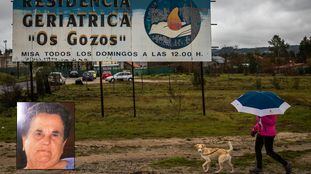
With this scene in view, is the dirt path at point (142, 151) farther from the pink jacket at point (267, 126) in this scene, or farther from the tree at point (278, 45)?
the tree at point (278, 45)

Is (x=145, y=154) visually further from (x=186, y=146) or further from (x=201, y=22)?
(x=201, y=22)

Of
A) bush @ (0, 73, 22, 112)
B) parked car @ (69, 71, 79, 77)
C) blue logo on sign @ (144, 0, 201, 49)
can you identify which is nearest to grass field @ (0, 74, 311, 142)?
bush @ (0, 73, 22, 112)

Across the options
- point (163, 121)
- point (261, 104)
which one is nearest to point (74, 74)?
point (163, 121)

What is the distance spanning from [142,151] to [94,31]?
7.70 meters

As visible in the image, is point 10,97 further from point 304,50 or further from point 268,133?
point 304,50

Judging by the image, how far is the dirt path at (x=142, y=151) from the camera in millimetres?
9703

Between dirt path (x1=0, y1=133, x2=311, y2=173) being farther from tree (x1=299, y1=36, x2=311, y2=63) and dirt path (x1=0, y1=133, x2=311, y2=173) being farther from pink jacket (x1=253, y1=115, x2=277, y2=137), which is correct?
tree (x1=299, y1=36, x2=311, y2=63)

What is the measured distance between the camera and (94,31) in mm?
18141

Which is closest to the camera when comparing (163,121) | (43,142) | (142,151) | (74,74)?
(43,142)

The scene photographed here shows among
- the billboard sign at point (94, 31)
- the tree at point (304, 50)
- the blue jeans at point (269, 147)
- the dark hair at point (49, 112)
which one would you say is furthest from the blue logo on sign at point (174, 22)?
the tree at point (304, 50)

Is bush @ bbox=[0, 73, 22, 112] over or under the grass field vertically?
over

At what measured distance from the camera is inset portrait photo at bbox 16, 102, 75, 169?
8.52m

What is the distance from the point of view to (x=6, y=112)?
20625mm

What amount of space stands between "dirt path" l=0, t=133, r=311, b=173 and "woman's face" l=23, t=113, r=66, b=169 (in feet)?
3.29
